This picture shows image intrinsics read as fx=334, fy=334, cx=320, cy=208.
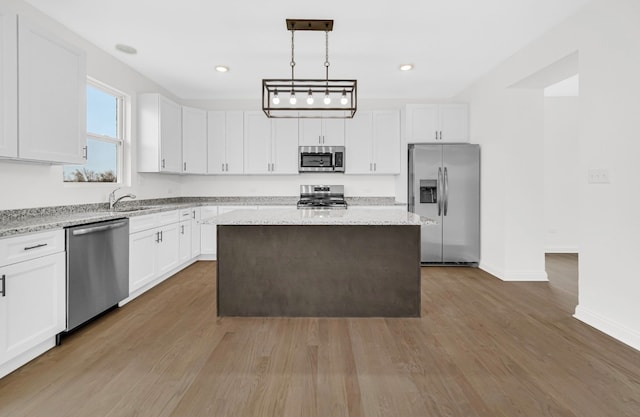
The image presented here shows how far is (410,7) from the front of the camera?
9.32 feet

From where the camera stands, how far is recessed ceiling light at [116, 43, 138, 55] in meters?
3.61

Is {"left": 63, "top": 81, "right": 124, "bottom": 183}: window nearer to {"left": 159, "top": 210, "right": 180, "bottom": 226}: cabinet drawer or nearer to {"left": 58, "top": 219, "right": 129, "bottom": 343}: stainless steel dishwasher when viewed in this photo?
{"left": 159, "top": 210, "right": 180, "bottom": 226}: cabinet drawer

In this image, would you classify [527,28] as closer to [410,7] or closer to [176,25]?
[410,7]

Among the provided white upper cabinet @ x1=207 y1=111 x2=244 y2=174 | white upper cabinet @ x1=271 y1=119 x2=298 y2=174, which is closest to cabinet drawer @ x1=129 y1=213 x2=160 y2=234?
white upper cabinet @ x1=207 y1=111 x2=244 y2=174

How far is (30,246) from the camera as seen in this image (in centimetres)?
214

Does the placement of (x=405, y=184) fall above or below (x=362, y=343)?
above

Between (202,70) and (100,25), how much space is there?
1318 mm

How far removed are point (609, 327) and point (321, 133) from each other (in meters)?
4.17

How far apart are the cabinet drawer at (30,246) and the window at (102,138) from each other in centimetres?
123

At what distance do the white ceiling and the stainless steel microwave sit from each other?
1.17 meters

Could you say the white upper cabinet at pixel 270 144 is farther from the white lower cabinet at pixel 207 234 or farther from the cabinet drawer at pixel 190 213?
the cabinet drawer at pixel 190 213

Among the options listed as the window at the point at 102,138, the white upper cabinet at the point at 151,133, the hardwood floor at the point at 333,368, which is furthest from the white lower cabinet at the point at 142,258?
the white upper cabinet at the point at 151,133

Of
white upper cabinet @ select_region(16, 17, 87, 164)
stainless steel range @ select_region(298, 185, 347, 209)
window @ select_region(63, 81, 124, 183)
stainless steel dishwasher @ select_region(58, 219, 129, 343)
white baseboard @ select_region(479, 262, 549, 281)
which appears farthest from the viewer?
stainless steel range @ select_region(298, 185, 347, 209)

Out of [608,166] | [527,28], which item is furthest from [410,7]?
[608,166]
